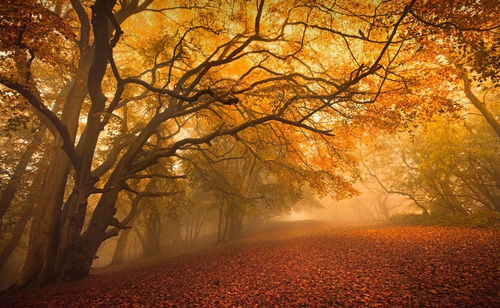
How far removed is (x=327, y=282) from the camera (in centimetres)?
462

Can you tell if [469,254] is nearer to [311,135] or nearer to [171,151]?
[311,135]

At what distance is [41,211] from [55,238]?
1.01 metres

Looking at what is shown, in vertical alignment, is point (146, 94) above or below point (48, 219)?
above

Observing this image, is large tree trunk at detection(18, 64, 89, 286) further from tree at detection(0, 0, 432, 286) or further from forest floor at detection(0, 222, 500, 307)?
forest floor at detection(0, 222, 500, 307)

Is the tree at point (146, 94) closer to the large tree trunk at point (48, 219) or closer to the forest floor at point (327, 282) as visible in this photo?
the large tree trunk at point (48, 219)

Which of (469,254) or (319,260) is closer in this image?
(469,254)

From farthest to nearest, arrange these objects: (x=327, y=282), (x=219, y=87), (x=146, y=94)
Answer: (x=146, y=94)
(x=219, y=87)
(x=327, y=282)

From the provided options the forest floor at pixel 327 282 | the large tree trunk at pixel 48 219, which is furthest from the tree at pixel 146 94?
the forest floor at pixel 327 282

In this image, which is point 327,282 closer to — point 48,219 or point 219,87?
point 219,87

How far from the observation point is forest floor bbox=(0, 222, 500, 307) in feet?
12.2

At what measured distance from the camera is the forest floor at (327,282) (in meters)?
3.71

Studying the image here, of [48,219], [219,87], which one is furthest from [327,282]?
[48,219]

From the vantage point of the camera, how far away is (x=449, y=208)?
41.9 ft

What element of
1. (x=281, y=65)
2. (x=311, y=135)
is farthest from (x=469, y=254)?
(x=281, y=65)
